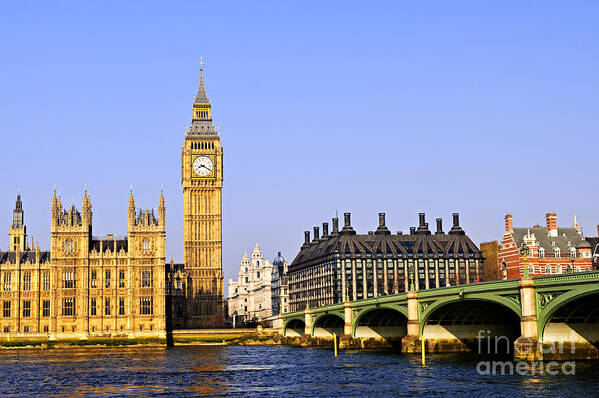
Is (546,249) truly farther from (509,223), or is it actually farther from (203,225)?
(203,225)

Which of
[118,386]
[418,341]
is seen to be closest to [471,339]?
[418,341]

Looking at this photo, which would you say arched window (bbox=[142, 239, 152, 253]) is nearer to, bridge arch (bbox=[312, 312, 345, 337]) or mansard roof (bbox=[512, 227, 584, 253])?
bridge arch (bbox=[312, 312, 345, 337])

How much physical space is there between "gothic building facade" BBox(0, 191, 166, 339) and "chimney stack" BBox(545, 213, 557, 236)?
236 feet

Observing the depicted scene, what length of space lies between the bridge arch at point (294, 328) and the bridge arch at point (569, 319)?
10000 centimetres

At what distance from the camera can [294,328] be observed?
18700 cm

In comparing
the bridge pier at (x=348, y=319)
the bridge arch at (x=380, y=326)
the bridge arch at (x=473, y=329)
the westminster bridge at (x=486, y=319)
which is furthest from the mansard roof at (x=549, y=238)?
the bridge arch at (x=473, y=329)

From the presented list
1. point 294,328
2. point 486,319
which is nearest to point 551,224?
point 294,328

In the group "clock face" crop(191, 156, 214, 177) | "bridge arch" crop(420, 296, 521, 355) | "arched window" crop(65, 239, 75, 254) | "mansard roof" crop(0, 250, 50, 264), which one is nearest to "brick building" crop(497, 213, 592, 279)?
"bridge arch" crop(420, 296, 521, 355)

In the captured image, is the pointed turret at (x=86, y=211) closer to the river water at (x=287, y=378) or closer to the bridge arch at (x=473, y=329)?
the river water at (x=287, y=378)

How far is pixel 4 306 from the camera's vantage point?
172 metres

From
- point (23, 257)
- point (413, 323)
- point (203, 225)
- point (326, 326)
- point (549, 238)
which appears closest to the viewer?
point (413, 323)

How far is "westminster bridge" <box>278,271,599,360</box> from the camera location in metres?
79.3

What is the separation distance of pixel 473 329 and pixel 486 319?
127 inches

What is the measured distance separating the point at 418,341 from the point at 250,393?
38.9m
